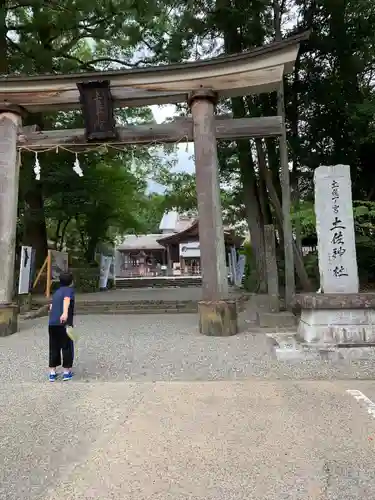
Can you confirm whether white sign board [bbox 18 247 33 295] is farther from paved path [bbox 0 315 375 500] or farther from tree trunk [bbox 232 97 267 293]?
tree trunk [bbox 232 97 267 293]

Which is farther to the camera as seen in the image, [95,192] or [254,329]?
[95,192]

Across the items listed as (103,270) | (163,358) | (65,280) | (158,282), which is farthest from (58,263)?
(158,282)

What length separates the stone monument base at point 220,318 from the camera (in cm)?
786

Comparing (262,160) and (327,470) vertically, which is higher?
(262,160)

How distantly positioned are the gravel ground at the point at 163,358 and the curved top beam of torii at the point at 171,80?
196 inches

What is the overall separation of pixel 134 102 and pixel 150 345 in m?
5.22

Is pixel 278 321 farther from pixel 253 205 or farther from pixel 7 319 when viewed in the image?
pixel 253 205

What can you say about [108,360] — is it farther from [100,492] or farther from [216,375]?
[100,492]

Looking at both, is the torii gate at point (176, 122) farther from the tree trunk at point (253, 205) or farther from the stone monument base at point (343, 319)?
the tree trunk at point (253, 205)

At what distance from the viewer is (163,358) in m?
6.42

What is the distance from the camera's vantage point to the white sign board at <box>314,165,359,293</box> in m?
6.38

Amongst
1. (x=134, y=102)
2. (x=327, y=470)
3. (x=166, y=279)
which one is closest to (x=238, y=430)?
(x=327, y=470)

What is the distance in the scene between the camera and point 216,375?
17.9 feet

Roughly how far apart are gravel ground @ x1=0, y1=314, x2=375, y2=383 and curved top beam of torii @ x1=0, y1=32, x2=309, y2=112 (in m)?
4.98
